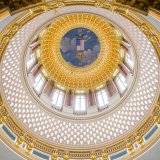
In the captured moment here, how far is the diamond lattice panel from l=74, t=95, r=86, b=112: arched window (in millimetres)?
3835

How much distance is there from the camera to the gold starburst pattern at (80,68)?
22.9 meters

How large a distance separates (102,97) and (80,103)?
3.52 m

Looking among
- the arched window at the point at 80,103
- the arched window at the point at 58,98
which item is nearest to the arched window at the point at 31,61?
the arched window at the point at 58,98

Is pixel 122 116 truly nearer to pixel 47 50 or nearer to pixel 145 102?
pixel 145 102

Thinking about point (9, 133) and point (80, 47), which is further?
point (80, 47)

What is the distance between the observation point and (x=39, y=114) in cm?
1766

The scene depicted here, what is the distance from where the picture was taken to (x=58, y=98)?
2302 cm

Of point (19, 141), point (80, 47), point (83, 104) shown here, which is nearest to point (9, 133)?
point (19, 141)

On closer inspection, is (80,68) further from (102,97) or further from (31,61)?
(31,61)

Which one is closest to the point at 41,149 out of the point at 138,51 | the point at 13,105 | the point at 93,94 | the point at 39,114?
the point at 39,114

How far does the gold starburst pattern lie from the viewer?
2286cm

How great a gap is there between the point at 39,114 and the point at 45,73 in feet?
27.7

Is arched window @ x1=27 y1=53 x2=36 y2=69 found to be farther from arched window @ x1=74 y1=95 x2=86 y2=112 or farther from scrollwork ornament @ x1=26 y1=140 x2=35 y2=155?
scrollwork ornament @ x1=26 y1=140 x2=35 y2=155

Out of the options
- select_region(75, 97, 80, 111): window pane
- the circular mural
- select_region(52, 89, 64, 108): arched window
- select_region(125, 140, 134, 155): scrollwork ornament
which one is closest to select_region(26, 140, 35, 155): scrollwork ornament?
select_region(52, 89, 64, 108): arched window
